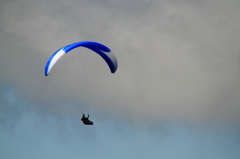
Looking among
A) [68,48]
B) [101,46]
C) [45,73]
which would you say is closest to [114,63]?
[101,46]

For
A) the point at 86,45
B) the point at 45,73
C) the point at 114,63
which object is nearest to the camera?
the point at 45,73

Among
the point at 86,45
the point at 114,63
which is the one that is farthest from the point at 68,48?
the point at 114,63

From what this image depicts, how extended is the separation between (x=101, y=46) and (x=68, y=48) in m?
5.92

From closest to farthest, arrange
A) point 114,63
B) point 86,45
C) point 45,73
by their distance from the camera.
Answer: point 45,73
point 86,45
point 114,63

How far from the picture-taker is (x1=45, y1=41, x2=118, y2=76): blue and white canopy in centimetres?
4530

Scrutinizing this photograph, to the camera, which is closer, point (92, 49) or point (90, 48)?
point (90, 48)

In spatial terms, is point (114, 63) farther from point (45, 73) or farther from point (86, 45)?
point (45, 73)

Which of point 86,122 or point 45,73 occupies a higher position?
point 45,73

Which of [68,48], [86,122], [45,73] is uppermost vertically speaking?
[68,48]

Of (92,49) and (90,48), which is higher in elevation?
(92,49)

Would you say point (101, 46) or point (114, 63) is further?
point (114, 63)

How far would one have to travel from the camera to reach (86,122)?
159 feet

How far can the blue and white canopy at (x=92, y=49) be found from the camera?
4530 centimetres

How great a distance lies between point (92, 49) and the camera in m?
50.4
